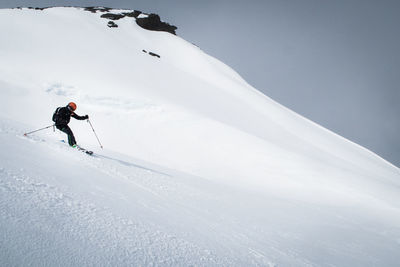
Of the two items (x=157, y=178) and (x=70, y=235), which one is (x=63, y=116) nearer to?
(x=157, y=178)

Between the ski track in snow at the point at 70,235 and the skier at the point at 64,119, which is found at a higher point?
the skier at the point at 64,119

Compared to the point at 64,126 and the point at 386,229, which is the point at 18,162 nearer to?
the point at 64,126

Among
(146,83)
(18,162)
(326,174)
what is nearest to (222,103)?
(146,83)

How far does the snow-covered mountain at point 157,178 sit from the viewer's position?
2.27m

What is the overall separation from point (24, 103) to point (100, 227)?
12.7 m

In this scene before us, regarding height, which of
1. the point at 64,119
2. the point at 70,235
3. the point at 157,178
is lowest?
the point at 70,235

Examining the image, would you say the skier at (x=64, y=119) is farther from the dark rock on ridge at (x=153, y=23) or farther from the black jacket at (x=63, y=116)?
the dark rock on ridge at (x=153, y=23)

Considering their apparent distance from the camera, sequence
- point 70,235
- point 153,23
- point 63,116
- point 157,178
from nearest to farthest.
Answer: point 70,235 < point 157,178 < point 63,116 < point 153,23

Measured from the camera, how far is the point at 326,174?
10664mm

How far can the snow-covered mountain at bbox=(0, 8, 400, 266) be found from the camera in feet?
7.45

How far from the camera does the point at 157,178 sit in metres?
6.09

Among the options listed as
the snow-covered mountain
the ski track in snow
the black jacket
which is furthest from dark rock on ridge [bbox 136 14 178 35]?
the ski track in snow

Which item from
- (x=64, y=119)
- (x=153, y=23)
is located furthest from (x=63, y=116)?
(x=153, y=23)

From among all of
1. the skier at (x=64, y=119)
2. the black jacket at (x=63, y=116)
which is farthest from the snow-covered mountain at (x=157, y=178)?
the black jacket at (x=63, y=116)
